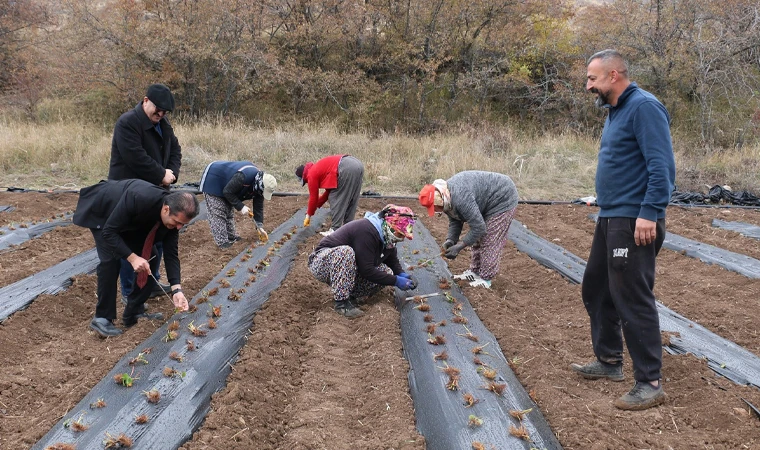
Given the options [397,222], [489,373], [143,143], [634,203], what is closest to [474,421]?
[489,373]

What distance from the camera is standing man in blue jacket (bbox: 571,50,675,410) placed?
2945 mm

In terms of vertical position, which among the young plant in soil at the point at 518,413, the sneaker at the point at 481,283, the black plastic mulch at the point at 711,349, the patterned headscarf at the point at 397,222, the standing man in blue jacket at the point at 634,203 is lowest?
the sneaker at the point at 481,283

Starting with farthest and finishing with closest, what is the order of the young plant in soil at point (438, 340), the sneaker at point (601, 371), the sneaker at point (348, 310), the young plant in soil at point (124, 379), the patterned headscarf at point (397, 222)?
the sneaker at point (348, 310), the patterned headscarf at point (397, 222), the young plant in soil at point (438, 340), the sneaker at point (601, 371), the young plant in soil at point (124, 379)

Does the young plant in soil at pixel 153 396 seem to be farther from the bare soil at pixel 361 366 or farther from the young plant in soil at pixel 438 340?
the young plant in soil at pixel 438 340

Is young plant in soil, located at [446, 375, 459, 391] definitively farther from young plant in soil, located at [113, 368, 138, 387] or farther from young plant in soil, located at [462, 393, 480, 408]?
young plant in soil, located at [113, 368, 138, 387]

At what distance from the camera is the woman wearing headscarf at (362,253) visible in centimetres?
433

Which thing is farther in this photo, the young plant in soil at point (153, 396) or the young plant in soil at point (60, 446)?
the young plant in soil at point (153, 396)

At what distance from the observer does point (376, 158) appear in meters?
13.2

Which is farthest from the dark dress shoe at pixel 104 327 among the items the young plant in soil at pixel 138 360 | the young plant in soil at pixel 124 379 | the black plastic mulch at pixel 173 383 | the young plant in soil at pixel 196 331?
the young plant in soil at pixel 124 379

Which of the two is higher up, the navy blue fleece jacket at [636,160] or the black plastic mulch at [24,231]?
the navy blue fleece jacket at [636,160]

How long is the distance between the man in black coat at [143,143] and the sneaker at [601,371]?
3.46 metres

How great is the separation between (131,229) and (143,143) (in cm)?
127

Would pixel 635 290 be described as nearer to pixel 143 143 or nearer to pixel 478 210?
pixel 478 210

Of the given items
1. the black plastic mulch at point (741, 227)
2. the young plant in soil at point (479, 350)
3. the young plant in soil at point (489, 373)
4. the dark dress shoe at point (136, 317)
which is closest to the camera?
the young plant in soil at point (489, 373)
